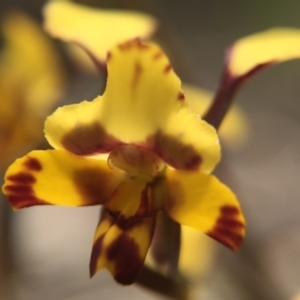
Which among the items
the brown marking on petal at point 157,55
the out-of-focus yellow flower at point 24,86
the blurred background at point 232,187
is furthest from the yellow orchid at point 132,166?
the out-of-focus yellow flower at point 24,86

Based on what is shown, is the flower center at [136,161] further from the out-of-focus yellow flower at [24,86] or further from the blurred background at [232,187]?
the out-of-focus yellow flower at [24,86]

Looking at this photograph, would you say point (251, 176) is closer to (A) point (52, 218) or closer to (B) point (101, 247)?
(A) point (52, 218)

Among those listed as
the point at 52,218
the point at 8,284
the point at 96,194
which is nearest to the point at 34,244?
the point at 52,218

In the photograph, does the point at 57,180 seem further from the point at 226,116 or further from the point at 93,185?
the point at 226,116

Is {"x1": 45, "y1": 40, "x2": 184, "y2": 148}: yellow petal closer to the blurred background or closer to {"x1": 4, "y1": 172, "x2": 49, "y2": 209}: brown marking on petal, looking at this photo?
{"x1": 4, "y1": 172, "x2": 49, "y2": 209}: brown marking on petal

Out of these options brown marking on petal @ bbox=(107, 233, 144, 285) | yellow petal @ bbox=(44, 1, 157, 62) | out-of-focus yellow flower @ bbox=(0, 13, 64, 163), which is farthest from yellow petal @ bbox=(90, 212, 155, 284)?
out-of-focus yellow flower @ bbox=(0, 13, 64, 163)

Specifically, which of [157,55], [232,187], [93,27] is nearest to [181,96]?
[157,55]
